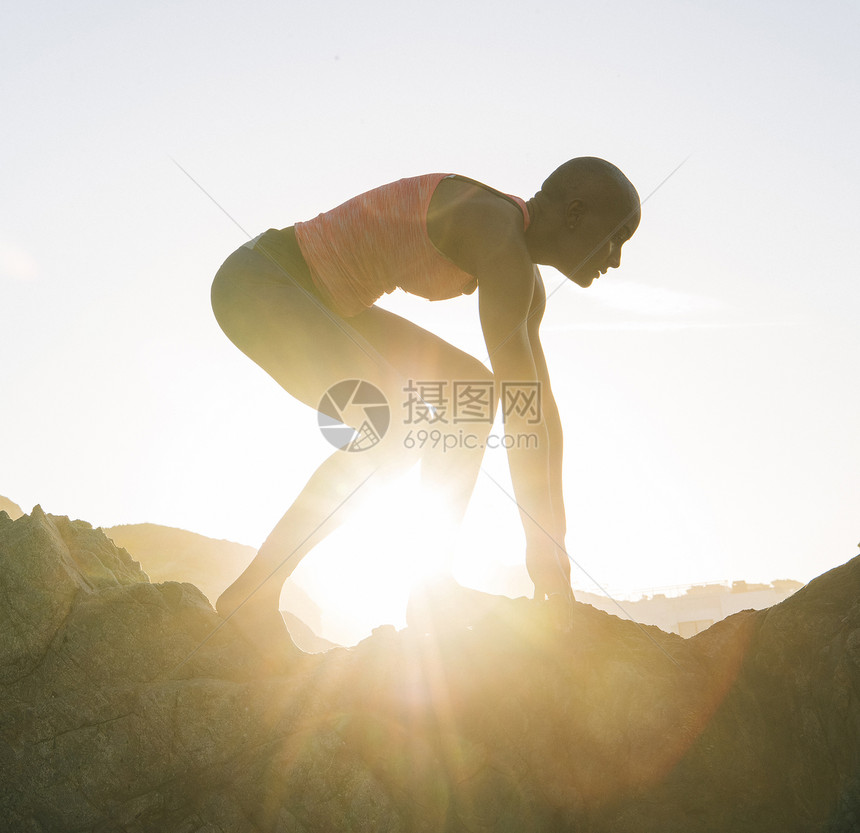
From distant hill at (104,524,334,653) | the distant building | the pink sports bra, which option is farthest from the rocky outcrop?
the distant building

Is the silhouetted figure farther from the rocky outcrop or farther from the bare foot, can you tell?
the rocky outcrop

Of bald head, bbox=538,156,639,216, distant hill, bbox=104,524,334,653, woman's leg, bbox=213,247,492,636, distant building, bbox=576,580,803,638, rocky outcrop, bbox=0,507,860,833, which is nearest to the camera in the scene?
rocky outcrop, bbox=0,507,860,833

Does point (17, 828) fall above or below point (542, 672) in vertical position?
below

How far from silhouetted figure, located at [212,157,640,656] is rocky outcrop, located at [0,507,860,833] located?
1.07 feet

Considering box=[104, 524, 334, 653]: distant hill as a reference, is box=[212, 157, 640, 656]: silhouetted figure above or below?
below

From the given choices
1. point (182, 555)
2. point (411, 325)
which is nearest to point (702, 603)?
point (182, 555)

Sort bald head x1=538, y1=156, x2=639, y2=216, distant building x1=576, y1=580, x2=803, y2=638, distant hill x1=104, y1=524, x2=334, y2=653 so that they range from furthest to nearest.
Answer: distant building x1=576, y1=580, x2=803, y2=638 < distant hill x1=104, y1=524, x2=334, y2=653 < bald head x1=538, y1=156, x2=639, y2=216

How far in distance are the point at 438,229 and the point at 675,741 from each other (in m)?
1.98

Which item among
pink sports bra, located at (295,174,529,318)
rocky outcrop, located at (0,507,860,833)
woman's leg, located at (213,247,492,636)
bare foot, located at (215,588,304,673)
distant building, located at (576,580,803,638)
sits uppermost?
distant building, located at (576,580,803,638)

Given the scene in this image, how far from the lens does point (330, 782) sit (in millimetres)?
2301

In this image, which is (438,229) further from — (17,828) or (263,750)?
(17,828)

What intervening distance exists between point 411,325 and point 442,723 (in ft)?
5.37

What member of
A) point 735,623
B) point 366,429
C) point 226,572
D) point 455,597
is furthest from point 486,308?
point 226,572

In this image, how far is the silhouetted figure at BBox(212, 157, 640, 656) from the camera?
2555 mm
